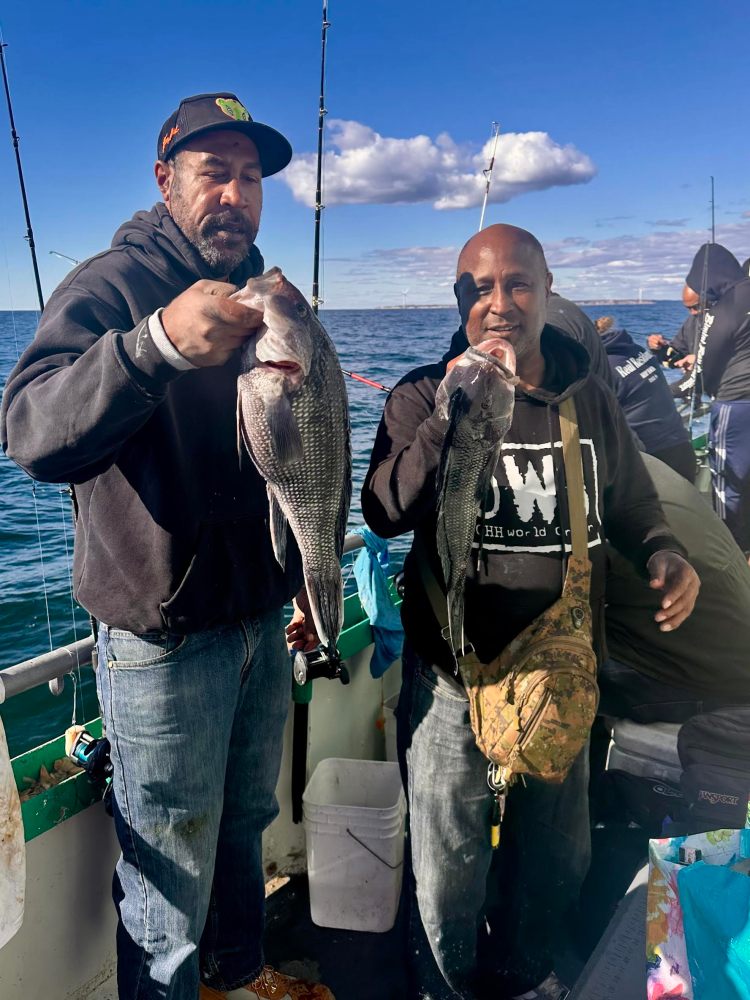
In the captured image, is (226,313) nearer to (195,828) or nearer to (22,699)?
(195,828)

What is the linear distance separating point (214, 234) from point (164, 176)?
32cm

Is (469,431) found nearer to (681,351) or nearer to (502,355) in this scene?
(502,355)

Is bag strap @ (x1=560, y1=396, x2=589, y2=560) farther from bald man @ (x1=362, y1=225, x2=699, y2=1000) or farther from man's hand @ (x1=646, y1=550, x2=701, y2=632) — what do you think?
man's hand @ (x1=646, y1=550, x2=701, y2=632)

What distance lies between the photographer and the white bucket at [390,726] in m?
4.33

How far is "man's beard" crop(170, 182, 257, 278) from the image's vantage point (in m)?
Result: 2.52

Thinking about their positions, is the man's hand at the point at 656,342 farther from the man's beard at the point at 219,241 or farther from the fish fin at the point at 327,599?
A: the fish fin at the point at 327,599

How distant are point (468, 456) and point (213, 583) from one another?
0.92 m

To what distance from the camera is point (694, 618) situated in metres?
3.36

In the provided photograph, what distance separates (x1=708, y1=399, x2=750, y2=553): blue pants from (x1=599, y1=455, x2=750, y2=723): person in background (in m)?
3.95

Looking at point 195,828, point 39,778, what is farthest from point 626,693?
point 39,778

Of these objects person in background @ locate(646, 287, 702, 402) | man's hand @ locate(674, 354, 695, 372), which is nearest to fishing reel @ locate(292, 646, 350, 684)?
person in background @ locate(646, 287, 702, 402)

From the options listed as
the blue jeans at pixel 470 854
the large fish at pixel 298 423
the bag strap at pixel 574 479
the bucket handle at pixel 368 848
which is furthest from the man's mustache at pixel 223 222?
the bucket handle at pixel 368 848

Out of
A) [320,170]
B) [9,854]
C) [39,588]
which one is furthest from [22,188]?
[39,588]

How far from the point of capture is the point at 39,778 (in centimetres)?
269
